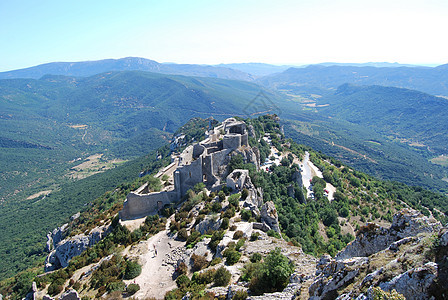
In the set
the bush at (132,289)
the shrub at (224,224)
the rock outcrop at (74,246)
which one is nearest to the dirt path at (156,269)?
the bush at (132,289)

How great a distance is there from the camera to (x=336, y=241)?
41438mm

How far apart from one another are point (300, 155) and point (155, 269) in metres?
58.9

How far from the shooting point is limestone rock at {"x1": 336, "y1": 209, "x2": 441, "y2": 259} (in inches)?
387

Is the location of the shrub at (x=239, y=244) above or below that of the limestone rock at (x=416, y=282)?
below

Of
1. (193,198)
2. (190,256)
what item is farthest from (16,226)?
(190,256)

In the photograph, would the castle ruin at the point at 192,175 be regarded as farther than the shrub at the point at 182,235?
Yes

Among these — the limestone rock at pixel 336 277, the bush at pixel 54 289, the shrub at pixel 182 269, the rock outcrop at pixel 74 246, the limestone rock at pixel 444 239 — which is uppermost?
the limestone rock at pixel 444 239

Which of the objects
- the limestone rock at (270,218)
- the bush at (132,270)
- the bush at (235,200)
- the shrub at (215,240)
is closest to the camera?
the bush at (132,270)

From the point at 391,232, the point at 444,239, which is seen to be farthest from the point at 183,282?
the point at 444,239

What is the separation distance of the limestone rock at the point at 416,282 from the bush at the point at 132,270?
23863 millimetres

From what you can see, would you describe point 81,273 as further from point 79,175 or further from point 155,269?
point 79,175

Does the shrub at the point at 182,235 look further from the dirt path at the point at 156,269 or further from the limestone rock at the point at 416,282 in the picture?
the limestone rock at the point at 416,282

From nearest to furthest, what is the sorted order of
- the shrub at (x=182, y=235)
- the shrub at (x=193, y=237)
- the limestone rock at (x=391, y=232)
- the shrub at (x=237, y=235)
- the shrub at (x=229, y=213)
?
the limestone rock at (x=391, y=232), the shrub at (x=237, y=235), the shrub at (x=193, y=237), the shrub at (x=229, y=213), the shrub at (x=182, y=235)

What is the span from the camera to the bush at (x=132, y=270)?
2453cm
